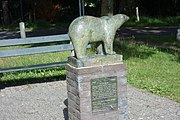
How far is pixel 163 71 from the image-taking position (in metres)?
9.02

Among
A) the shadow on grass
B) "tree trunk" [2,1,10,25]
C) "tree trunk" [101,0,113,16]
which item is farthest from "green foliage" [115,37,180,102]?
"tree trunk" [2,1,10,25]

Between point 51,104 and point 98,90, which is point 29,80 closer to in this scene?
point 51,104

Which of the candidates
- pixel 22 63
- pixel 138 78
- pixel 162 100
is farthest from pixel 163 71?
pixel 22 63

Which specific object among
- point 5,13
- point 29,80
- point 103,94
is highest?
point 103,94

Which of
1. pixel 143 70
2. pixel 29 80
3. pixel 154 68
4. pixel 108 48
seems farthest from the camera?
pixel 154 68

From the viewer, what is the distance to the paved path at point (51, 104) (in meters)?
6.18

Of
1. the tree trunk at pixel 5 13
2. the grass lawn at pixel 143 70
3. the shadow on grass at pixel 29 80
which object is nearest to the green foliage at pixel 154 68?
the grass lawn at pixel 143 70

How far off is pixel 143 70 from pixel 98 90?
4.25 meters

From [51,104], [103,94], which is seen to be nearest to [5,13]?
[51,104]

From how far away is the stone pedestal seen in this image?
5031 mm

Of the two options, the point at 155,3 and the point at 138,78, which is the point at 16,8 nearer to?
the point at 155,3

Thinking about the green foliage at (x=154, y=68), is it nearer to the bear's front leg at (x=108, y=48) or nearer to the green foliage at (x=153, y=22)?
the bear's front leg at (x=108, y=48)

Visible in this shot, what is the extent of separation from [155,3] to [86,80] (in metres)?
25.6

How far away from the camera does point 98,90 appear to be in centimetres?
511
